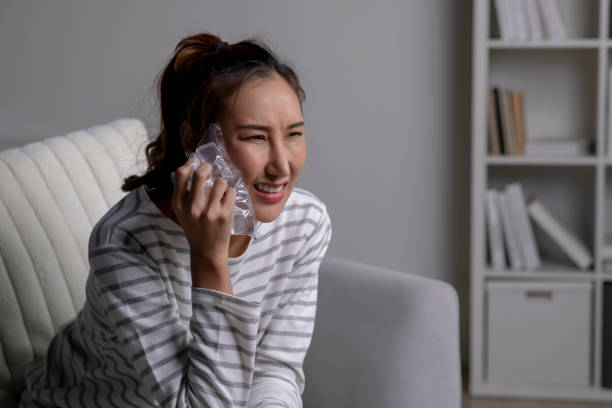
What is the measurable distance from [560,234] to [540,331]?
33cm

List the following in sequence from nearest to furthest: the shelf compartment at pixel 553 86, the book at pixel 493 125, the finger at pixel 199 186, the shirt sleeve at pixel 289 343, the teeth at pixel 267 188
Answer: the finger at pixel 199 186, the teeth at pixel 267 188, the shirt sleeve at pixel 289 343, the book at pixel 493 125, the shelf compartment at pixel 553 86

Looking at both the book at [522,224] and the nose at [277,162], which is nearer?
the nose at [277,162]

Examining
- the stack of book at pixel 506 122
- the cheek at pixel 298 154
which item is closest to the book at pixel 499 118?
the stack of book at pixel 506 122

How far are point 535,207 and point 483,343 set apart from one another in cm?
50

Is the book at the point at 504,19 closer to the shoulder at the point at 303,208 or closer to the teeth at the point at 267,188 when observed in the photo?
the shoulder at the point at 303,208

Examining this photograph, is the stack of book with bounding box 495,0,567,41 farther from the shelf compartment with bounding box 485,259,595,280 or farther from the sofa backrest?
the sofa backrest

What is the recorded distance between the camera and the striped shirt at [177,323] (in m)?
0.99

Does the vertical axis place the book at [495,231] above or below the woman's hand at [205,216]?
below

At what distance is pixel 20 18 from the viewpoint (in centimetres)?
255

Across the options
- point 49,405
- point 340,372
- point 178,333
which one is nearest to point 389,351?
point 340,372

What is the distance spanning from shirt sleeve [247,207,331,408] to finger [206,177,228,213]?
0.32m

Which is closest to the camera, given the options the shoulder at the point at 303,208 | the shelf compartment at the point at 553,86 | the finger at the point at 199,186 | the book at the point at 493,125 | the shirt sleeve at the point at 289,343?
the finger at the point at 199,186

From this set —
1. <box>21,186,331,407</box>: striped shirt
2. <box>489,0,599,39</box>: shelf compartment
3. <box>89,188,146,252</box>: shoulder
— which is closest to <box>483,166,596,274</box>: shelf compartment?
<box>489,0,599,39</box>: shelf compartment

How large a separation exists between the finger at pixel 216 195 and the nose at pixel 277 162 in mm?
94
